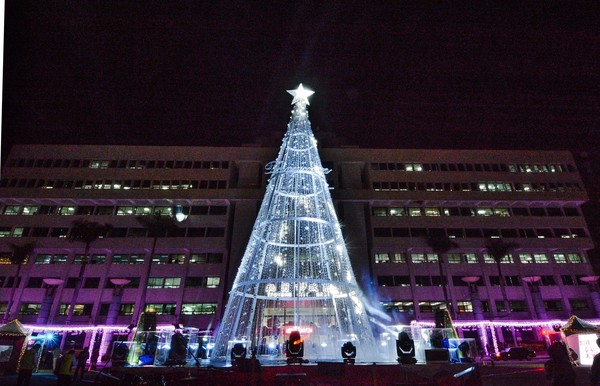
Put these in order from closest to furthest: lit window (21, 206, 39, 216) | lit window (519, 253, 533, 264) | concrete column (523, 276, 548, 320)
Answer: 1. concrete column (523, 276, 548, 320)
2. lit window (519, 253, 533, 264)
3. lit window (21, 206, 39, 216)

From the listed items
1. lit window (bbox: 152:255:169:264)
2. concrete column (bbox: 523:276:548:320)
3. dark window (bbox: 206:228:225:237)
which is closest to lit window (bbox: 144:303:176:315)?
lit window (bbox: 152:255:169:264)

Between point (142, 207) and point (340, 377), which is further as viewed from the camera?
point (142, 207)

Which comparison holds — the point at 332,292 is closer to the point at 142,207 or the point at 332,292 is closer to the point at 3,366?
the point at 3,366

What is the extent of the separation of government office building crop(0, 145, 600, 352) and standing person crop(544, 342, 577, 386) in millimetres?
35716

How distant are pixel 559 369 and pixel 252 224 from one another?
41.1 meters

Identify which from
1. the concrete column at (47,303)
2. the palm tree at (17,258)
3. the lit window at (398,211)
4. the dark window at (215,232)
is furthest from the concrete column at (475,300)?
the palm tree at (17,258)

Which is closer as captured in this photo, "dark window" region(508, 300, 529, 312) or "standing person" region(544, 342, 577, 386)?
"standing person" region(544, 342, 577, 386)

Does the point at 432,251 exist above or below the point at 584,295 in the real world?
above

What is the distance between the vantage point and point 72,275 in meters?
42.8

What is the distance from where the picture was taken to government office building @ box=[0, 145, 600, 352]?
42156 millimetres

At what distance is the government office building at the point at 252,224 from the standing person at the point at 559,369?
117 feet

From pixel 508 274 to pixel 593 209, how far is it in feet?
58.9

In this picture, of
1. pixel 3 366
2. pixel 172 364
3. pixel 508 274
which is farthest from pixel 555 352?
pixel 508 274

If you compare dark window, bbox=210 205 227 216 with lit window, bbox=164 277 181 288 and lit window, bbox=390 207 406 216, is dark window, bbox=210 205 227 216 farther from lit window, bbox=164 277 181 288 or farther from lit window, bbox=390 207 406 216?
lit window, bbox=390 207 406 216
